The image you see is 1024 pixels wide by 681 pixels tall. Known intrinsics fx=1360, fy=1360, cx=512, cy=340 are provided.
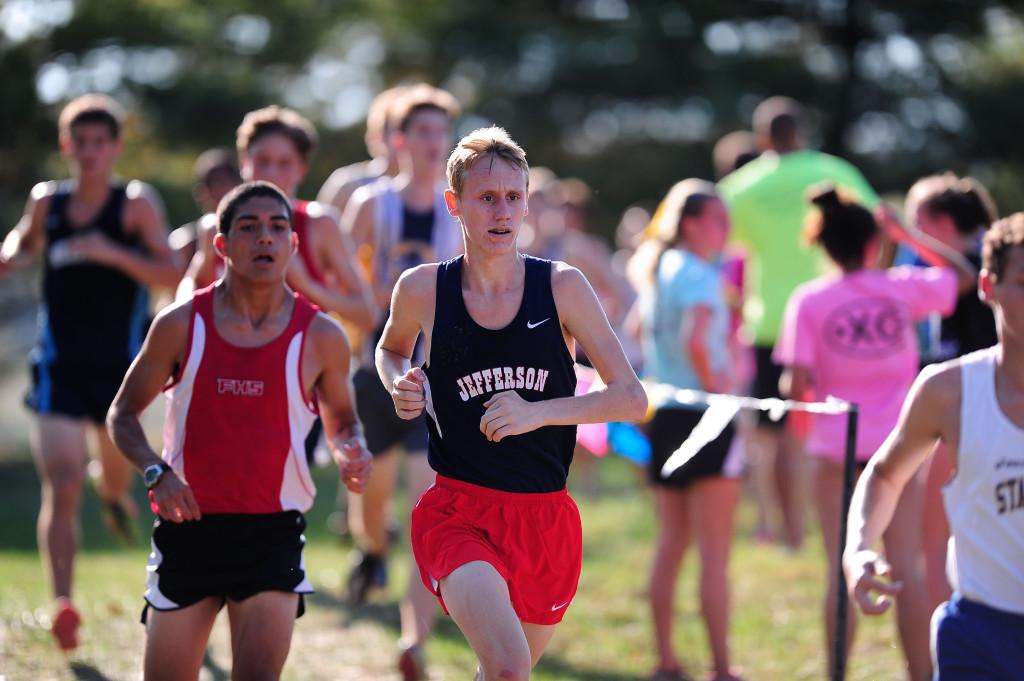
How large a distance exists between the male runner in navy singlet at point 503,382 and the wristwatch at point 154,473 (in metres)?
0.82

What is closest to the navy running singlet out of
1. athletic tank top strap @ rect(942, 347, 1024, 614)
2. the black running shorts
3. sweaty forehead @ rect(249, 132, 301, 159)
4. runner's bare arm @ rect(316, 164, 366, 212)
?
runner's bare arm @ rect(316, 164, 366, 212)

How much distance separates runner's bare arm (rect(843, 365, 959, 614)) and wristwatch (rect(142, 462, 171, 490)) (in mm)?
2220

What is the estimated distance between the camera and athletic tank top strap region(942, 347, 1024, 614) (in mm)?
3852

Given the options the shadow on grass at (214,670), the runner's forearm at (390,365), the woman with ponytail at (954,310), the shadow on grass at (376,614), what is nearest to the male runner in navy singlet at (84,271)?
the shadow on grass at (214,670)

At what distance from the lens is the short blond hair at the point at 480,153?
172 inches

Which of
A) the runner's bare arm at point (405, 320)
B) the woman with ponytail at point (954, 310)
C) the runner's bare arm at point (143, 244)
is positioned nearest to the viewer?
the runner's bare arm at point (405, 320)

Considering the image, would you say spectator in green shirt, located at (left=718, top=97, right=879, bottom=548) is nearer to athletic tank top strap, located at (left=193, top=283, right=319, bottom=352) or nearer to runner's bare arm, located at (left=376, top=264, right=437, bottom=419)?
athletic tank top strap, located at (left=193, top=283, right=319, bottom=352)

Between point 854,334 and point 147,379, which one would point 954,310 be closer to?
point 854,334

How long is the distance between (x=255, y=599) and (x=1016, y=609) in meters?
2.43

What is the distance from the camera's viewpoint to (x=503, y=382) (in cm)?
431

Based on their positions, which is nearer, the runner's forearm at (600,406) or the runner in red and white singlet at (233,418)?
the runner's forearm at (600,406)

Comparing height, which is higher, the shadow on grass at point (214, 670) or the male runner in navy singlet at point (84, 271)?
the male runner in navy singlet at point (84, 271)

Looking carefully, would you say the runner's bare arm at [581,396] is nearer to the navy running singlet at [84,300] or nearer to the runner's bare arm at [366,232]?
the runner's bare arm at [366,232]

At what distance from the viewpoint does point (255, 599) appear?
462 centimetres
